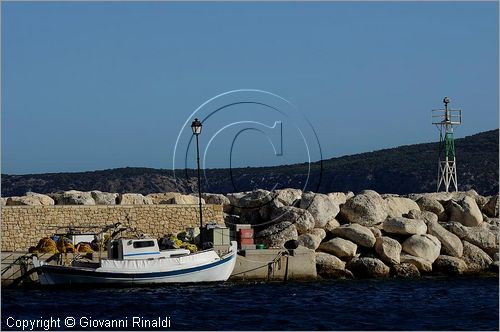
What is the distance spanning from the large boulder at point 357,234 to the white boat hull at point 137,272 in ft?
17.4

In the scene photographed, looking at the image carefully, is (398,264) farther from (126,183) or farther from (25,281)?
(126,183)

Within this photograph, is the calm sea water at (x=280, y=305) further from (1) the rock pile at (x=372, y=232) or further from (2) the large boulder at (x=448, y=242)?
(2) the large boulder at (x=448, y=242)

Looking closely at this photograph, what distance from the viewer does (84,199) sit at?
39156 millimetres

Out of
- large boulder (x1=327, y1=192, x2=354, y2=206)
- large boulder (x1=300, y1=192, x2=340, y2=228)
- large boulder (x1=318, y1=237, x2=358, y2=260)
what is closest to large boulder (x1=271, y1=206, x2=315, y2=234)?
large boulder (x1=300, y1=192, x2=340, y2=228)

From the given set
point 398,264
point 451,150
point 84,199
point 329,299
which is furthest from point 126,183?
point 329,299

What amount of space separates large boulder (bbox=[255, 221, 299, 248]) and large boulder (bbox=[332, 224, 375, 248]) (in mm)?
1359

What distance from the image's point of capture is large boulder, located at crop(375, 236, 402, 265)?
35.7m

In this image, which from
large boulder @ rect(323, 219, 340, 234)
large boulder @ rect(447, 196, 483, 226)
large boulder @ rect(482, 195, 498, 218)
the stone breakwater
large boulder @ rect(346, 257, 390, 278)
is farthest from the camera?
large boulder @ rect(482, 195, 498, 218)

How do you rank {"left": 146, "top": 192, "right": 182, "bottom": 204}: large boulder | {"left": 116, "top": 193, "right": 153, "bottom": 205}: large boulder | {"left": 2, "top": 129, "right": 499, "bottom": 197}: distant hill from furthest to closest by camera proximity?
{"left": 2, "top": 129, "right": 499, "bottom": 197}: distant hill
{"left": 146, "top": 192, "right": 182, "bottom": 204}: large boulder
{"left": 116, "top": 193, "right": 153, "bottom": 205}: large boulder

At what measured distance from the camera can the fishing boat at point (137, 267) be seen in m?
31.9

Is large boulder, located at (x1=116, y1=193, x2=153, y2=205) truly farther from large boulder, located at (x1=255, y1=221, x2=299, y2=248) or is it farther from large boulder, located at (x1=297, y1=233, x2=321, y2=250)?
large boulder, located at (x1=297, y1=233, x2=321, y2=250)

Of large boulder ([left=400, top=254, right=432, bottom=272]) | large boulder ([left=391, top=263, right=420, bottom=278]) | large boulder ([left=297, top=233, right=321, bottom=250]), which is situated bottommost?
large boulder ([left=391, top=263, right=420, bottom=278])

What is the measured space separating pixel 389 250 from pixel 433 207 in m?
5.60

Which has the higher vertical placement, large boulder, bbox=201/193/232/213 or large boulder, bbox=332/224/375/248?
large boulder, bbox=201/193/232/213
